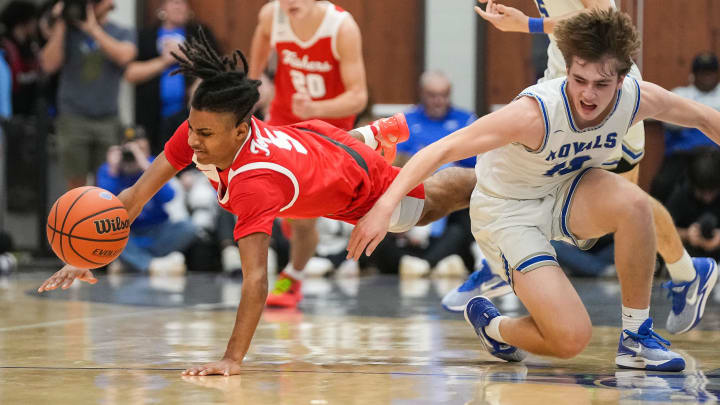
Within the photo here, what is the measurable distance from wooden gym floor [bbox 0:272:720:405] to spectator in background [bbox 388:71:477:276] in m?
1.82

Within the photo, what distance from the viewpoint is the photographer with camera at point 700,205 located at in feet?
26.6

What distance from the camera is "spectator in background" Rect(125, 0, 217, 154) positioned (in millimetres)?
9594

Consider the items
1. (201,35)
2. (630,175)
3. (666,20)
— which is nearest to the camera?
(201,35)

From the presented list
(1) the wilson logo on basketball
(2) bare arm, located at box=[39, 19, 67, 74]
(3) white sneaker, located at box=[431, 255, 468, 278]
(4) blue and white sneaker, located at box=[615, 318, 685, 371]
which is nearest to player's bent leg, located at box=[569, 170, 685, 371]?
(4) blue and white sneaker, located at box=[615, 318, 685, 371]

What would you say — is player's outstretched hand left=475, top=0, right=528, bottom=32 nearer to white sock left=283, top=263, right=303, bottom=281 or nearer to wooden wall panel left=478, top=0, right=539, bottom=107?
white sock left=283, top=263, right=303, bottom=281

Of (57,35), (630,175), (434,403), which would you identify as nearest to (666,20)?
(630,175)

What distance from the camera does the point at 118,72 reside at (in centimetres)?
962

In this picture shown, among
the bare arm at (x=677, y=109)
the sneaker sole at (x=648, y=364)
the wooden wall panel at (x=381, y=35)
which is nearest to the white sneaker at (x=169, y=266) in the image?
the wooden wall panel at (x=381, y=35)

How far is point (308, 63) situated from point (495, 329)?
8.92 ft

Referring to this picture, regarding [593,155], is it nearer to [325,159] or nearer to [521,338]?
[521,338]

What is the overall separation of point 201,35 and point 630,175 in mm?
2182

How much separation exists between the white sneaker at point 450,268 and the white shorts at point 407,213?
3.96m

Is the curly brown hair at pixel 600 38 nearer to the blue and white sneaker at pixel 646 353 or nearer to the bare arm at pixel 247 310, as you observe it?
the blue and white sneaker at pixel 646 353

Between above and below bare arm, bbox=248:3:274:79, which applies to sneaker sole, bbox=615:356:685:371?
below
